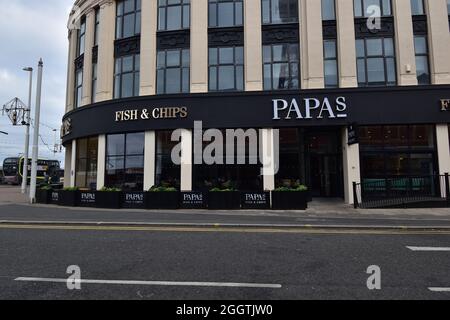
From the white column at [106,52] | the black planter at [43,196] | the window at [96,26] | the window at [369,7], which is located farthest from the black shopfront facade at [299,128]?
the window at [96,26]

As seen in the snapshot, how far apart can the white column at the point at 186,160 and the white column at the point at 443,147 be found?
12.9m

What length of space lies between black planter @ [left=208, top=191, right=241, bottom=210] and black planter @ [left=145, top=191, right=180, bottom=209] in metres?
1.72

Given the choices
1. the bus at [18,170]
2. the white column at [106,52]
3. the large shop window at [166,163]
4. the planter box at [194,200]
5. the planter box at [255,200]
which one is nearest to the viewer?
the planter box at [255,200]

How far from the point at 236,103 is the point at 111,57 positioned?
349 inches

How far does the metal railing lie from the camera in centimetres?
1608

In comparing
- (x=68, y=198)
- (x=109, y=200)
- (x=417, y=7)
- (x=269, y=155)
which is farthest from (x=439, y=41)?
(x=68, y=198)

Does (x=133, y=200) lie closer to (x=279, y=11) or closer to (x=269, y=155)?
(x=269, y=155)

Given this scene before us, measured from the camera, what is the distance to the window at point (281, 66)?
61.7ft

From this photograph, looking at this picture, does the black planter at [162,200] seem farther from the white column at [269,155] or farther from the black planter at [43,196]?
the black planter at [43,196]

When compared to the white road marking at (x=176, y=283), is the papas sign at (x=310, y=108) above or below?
above

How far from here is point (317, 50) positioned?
1844 cm

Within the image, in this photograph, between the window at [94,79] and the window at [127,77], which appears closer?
the window at [127,77]

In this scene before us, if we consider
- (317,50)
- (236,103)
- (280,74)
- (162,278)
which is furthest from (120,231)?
Result: (317,50)

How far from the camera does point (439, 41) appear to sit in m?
17.8
